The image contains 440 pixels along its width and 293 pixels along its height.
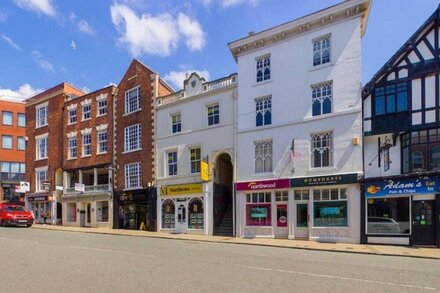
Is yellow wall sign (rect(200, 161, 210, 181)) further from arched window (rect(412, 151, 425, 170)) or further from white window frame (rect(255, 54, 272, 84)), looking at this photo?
arched window (rect(412, 151, 425, 170))

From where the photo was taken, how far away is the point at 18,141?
48.1m

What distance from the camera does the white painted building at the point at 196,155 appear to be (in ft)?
73.4

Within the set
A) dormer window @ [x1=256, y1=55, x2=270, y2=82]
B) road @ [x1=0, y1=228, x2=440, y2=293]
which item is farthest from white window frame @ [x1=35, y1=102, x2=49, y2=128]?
road @ [x1=0, y1=228, x2=440, y2=293]

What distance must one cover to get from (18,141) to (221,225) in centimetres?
3800

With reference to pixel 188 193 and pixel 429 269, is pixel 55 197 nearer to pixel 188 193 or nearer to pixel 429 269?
pixel 188 193

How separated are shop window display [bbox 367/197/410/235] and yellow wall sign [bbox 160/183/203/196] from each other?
1016 cm

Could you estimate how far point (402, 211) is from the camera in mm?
16828

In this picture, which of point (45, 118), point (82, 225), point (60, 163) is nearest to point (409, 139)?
point (82, 225)

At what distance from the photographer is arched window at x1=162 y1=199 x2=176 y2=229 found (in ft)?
79.3

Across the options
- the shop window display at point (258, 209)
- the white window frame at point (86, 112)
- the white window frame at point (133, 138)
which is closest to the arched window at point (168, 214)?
the white window frame at point (133, 138)

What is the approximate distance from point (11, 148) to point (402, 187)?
47729 millimetres

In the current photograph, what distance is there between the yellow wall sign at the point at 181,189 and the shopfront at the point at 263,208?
3.03 metres

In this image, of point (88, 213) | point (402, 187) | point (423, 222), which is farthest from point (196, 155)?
point (423, 222)

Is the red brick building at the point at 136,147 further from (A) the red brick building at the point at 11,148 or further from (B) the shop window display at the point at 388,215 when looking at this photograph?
(A) the red brick building at the point at 11,148
